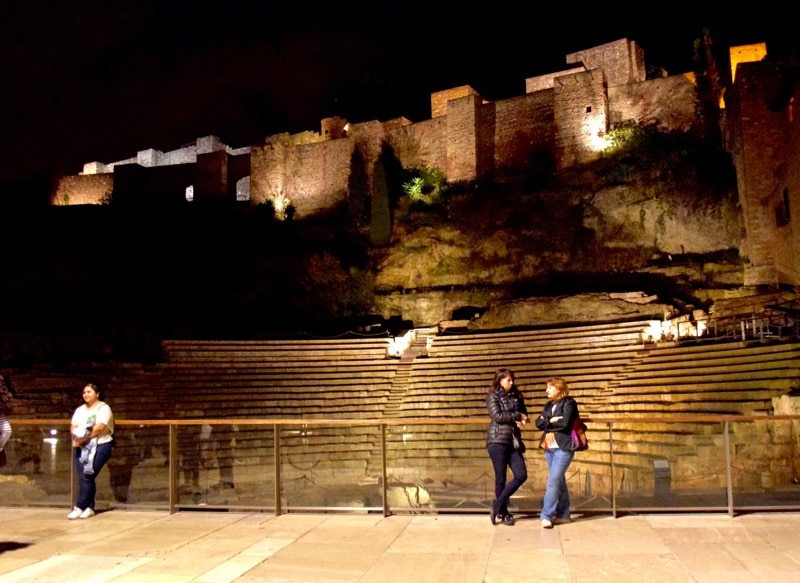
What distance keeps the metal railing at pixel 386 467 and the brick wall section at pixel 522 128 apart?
85.0ft

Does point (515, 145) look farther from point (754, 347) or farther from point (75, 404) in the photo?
point (75, 404)

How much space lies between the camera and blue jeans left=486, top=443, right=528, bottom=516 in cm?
576

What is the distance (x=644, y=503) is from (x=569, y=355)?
11882mm

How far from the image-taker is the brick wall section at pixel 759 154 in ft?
68.0

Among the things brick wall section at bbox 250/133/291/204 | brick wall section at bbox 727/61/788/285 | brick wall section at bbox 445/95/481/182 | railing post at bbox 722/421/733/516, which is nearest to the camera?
railing post at bbox 722/421/733/516

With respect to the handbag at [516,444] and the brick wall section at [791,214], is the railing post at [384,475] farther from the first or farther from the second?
the brick wall section at [791,214]

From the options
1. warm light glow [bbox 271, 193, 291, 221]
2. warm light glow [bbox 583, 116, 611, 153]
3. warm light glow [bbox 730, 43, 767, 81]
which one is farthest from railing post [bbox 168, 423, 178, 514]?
warm light glow [bbox 271, 193, 291, 221]

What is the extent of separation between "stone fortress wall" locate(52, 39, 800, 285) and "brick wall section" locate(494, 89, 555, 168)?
5cm

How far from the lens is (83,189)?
4412 cm

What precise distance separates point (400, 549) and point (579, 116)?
90.1 feet

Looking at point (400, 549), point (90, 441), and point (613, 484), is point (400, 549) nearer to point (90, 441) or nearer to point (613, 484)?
point (613, 484)

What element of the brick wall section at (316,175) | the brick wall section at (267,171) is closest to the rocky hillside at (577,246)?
the brick wall section at (316,175)

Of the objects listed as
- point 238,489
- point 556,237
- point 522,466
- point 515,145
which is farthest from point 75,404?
point 515,145

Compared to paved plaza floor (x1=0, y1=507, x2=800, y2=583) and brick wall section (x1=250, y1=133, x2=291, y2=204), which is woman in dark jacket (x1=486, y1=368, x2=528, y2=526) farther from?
brick wall section (x1=250, y1=133, x2=291, y2=204)
